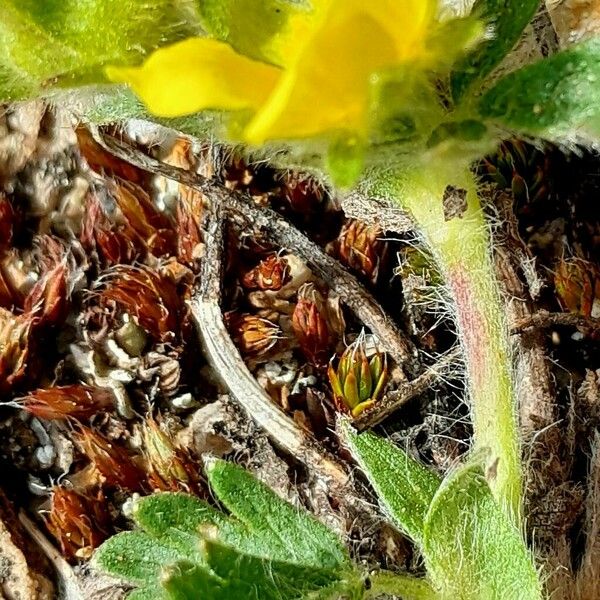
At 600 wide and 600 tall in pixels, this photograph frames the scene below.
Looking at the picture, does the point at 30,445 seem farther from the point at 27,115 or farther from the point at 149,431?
the point at 27,115

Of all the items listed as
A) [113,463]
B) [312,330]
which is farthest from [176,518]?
[312,330]

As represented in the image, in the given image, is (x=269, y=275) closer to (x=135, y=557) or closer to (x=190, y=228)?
(x=190, y=228)

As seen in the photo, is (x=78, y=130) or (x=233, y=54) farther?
(x=78, y=130)

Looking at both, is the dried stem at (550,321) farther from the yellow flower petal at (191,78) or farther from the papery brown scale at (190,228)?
the yellow flower petal at (191,78)

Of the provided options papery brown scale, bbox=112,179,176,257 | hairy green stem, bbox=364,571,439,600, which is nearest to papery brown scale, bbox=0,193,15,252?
papery brown scale, bbox=112,179,176,257

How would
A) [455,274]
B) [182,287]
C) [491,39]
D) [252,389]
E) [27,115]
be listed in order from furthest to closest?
1. [27,115]
2. [182,287]
3. [252,389]
4. [455,274]
5. [491,39]

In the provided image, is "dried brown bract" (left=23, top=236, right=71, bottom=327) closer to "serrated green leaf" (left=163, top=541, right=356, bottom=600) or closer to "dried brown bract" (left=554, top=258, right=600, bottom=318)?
"serrated green leaf" (left=163, top=541, right=356, bottom=600)

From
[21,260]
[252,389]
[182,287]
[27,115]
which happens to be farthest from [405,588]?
[27,115]

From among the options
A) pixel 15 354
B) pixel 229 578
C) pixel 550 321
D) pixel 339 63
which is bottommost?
pixel 229 578
